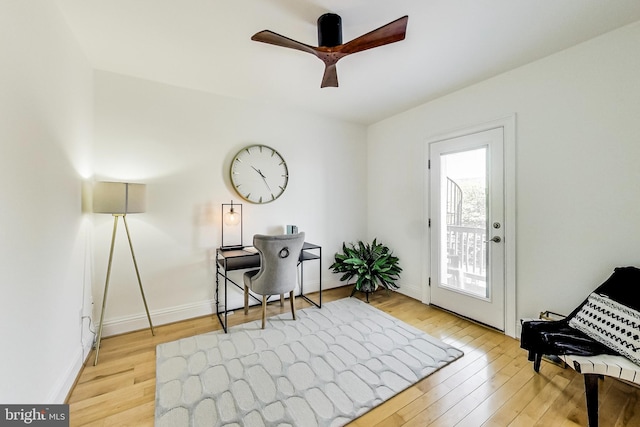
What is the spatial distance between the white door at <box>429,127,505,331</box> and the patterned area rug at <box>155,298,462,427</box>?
28.9 inches

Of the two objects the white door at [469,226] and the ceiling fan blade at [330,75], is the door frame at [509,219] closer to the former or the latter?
the white door at [469,226]

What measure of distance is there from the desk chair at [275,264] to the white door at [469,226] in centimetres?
176

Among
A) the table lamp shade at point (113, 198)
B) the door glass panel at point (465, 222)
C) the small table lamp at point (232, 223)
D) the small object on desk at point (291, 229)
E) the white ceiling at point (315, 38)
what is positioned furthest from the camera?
the small object on desk at point (291, 229)

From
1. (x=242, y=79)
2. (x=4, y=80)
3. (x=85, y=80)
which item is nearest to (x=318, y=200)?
(x=242, y=79)

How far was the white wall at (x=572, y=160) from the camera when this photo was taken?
5.98 ft

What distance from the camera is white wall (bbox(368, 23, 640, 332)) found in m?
1.82

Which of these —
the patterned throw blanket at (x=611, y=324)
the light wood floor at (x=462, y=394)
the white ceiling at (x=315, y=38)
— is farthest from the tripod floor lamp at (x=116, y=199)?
the patterned throw blanket at (x=611, y=324)

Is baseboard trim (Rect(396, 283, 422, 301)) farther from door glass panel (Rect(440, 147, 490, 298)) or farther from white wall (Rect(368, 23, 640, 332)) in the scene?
white wall (Rect(368, 23, 640, 332))

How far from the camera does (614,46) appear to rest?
6.08 feet

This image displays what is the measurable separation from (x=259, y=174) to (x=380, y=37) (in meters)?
2.01

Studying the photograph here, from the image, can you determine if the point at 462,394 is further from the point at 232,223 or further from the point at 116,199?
the point at 116,199

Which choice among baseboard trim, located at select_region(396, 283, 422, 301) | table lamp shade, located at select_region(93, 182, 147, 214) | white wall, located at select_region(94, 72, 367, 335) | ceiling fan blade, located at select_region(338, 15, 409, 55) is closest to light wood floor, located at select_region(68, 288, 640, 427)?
white wall, located at select_region(94, 72, 367, 335)

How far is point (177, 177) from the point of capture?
2693mm

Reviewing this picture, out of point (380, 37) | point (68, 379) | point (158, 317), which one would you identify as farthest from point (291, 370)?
point (380, 37)
